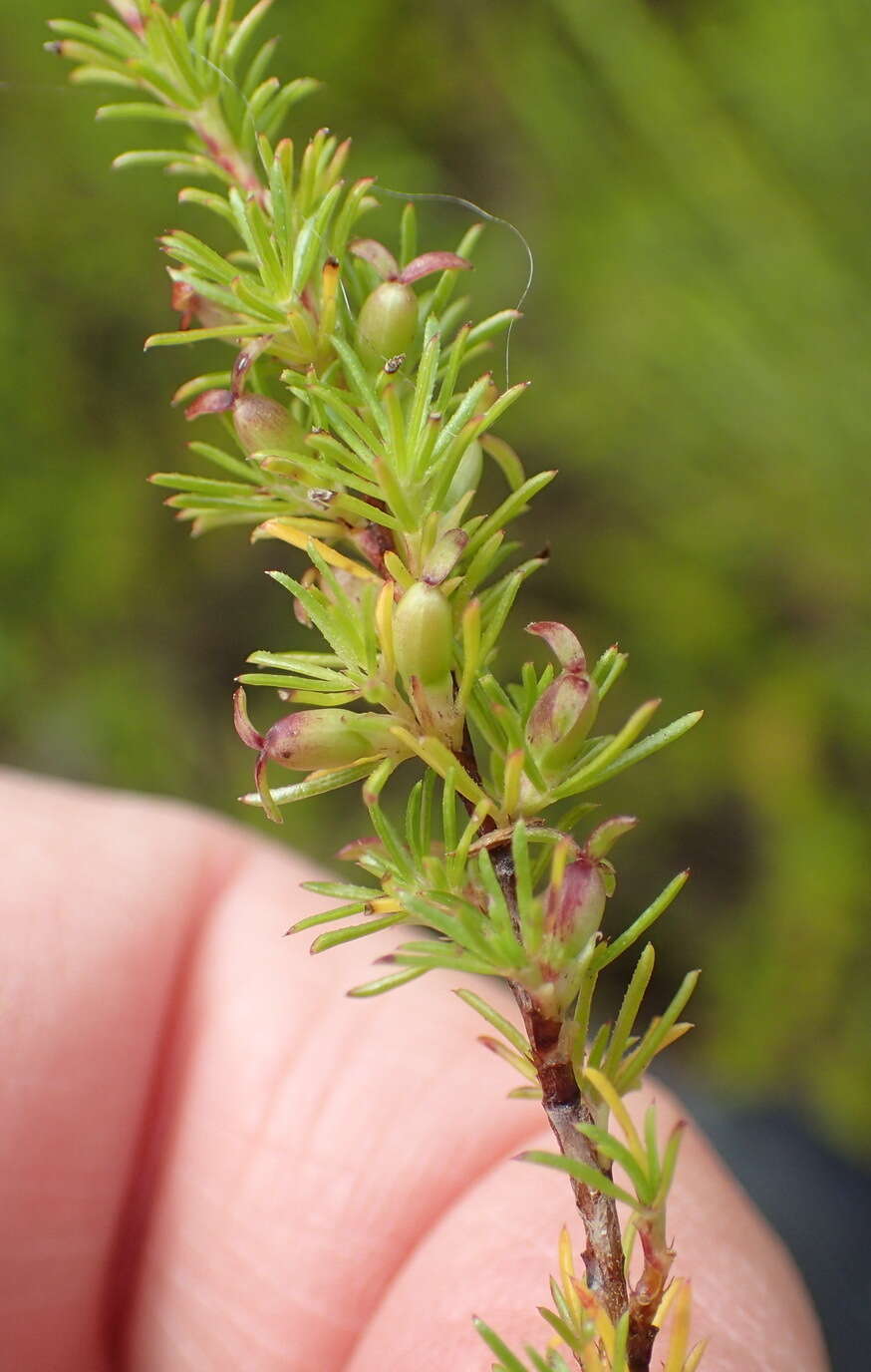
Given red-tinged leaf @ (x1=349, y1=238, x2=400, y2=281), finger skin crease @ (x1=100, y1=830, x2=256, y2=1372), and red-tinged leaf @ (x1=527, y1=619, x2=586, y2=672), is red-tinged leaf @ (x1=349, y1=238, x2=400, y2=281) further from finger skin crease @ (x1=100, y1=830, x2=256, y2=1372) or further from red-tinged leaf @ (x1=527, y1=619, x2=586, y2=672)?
finger skin crease @ (x1=100, y1=830, x2=256, y2=1372)

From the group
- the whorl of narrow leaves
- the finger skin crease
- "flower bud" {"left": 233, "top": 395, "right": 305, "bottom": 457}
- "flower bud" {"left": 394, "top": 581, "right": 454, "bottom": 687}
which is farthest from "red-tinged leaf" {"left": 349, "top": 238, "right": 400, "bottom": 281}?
the finger skin crease

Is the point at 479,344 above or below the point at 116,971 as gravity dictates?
above

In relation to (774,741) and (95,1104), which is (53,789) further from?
(774,741)

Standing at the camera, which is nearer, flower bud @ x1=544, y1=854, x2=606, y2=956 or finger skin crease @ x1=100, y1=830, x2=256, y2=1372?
flower bud @ x1=544, y1=854, x2=606, y2=956

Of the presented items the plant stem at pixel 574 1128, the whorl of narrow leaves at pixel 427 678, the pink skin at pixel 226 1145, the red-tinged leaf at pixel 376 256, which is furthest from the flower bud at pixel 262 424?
the pink skin at pixel 226 1145

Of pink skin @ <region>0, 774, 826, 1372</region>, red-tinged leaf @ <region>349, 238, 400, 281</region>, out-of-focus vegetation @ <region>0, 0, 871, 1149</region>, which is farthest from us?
out-of-focus vegetation @ <region>0, 0, 871, 1149</region>

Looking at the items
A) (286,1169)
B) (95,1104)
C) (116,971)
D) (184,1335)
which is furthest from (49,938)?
(184,1335)
